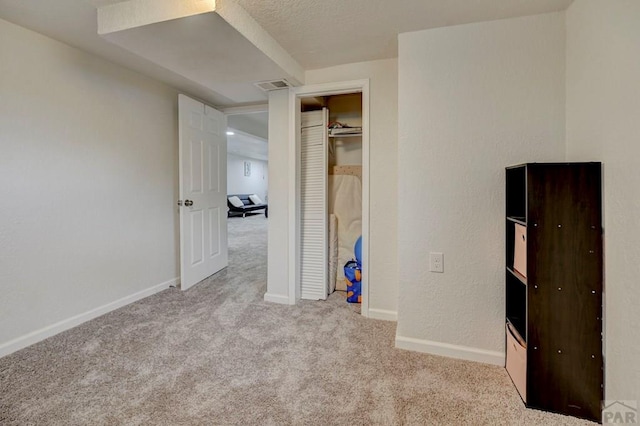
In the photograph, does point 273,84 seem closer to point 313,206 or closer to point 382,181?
point 313,206

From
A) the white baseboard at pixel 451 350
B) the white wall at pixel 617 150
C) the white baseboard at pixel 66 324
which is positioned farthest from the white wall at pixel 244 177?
the white wall at pixel 617 150

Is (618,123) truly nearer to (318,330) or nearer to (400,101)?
(400,101)

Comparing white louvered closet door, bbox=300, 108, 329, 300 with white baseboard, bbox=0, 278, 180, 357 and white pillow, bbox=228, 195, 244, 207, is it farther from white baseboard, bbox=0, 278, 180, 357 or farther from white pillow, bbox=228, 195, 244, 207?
white pillow, bbox=228, 195, 244, 207

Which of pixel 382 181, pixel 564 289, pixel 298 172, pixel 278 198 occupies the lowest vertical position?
pixel 564 289

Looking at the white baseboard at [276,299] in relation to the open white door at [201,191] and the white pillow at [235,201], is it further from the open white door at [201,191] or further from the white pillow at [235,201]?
the white pillow at [235,201]

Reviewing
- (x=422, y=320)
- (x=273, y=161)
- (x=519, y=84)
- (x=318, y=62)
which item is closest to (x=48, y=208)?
(x=273, y=161)

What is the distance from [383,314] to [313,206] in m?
1.19

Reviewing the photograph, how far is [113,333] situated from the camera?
2195 mm

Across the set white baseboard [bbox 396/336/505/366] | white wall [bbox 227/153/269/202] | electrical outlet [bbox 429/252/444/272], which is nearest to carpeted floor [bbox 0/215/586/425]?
white baseboard [bbox 396/336/505/366]

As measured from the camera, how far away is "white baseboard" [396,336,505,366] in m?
1.82

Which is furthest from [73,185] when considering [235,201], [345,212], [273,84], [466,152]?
[235,201]

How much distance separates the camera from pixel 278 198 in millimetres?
2809

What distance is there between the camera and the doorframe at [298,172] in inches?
96.3

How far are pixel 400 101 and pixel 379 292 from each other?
1.50 metres
